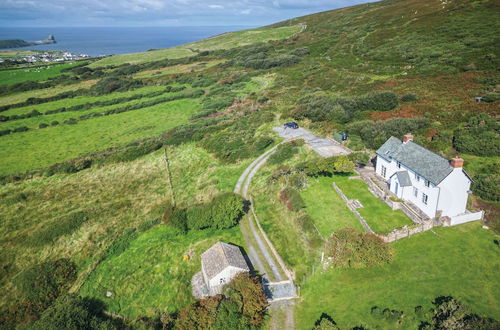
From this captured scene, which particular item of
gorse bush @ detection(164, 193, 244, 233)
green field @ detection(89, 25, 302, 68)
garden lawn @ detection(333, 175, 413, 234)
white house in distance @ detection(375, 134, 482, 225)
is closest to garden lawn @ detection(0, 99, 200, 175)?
gorse bush @ detection(164, 193, 244, 233)

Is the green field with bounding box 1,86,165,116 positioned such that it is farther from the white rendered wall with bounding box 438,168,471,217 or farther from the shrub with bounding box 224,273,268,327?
the white rendered wall with bounding box 438,168,471,217

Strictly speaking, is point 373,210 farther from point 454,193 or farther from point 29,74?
point 29,74

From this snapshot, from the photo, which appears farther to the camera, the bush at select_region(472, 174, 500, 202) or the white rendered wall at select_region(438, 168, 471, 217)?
the bush at select_region(472, 174, 500, 202)

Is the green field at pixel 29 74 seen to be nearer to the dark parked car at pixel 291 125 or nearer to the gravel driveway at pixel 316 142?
the dark parked car at pixel 291 125

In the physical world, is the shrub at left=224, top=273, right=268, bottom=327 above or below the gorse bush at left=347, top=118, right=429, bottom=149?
below

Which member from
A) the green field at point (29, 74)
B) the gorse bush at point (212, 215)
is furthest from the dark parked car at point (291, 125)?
the green field at point (29, 74)

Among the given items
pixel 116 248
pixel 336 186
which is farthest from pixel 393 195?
pixel 116 248
